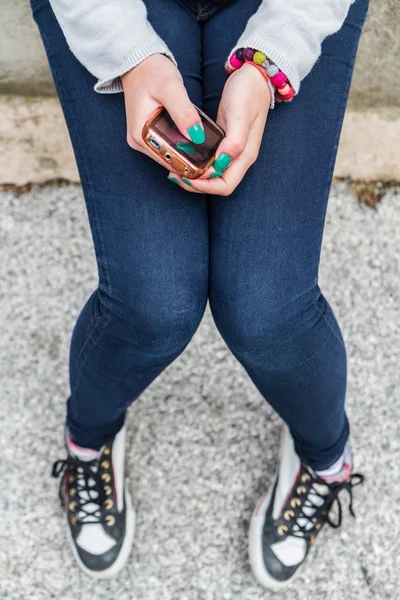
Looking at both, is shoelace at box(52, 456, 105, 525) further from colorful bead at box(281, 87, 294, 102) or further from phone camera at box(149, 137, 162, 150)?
colorful bead at box(281, 87, 294, 102)

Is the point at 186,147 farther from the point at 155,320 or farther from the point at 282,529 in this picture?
the point at 282,529

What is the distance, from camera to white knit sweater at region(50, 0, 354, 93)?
1.06 metres

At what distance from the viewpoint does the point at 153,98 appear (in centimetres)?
105

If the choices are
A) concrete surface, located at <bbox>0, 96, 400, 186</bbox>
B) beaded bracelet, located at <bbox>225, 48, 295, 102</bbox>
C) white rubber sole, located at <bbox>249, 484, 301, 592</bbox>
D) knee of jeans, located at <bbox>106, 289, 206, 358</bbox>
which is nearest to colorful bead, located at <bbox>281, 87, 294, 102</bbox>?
beaded bracelet, located at <bbox>225, 48, 295, 102</bbox>

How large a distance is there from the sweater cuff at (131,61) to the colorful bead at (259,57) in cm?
14

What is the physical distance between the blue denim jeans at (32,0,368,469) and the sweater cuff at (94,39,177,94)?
2cm

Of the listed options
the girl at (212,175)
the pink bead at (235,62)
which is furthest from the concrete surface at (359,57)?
the pink bead at (235,62)

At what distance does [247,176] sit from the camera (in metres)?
1.11

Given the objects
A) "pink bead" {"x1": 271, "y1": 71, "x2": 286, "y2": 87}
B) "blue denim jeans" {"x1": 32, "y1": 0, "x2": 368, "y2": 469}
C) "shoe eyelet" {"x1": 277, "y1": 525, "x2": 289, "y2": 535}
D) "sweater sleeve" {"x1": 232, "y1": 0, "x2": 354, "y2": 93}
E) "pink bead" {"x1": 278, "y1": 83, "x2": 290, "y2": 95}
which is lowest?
"shoe eyelet" {"x1": 277, "y1": 525, "x2": 289, "y2": 535}

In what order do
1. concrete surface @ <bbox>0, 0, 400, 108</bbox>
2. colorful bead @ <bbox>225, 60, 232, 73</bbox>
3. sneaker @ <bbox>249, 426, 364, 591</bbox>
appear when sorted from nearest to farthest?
colorful bead @ <bbox>225, 60, 232, 73</bbox>
sneaker @ <bbox>249, 426, 364, 591</bbox>
concrete surface @ <bbox>0, 0, 400, 108</bbox>

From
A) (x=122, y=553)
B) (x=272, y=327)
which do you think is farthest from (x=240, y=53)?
(x=122, y=553)

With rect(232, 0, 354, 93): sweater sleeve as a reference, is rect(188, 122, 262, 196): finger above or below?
below

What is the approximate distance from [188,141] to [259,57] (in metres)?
0.20

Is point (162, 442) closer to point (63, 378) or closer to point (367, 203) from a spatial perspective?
point (63, 378)
